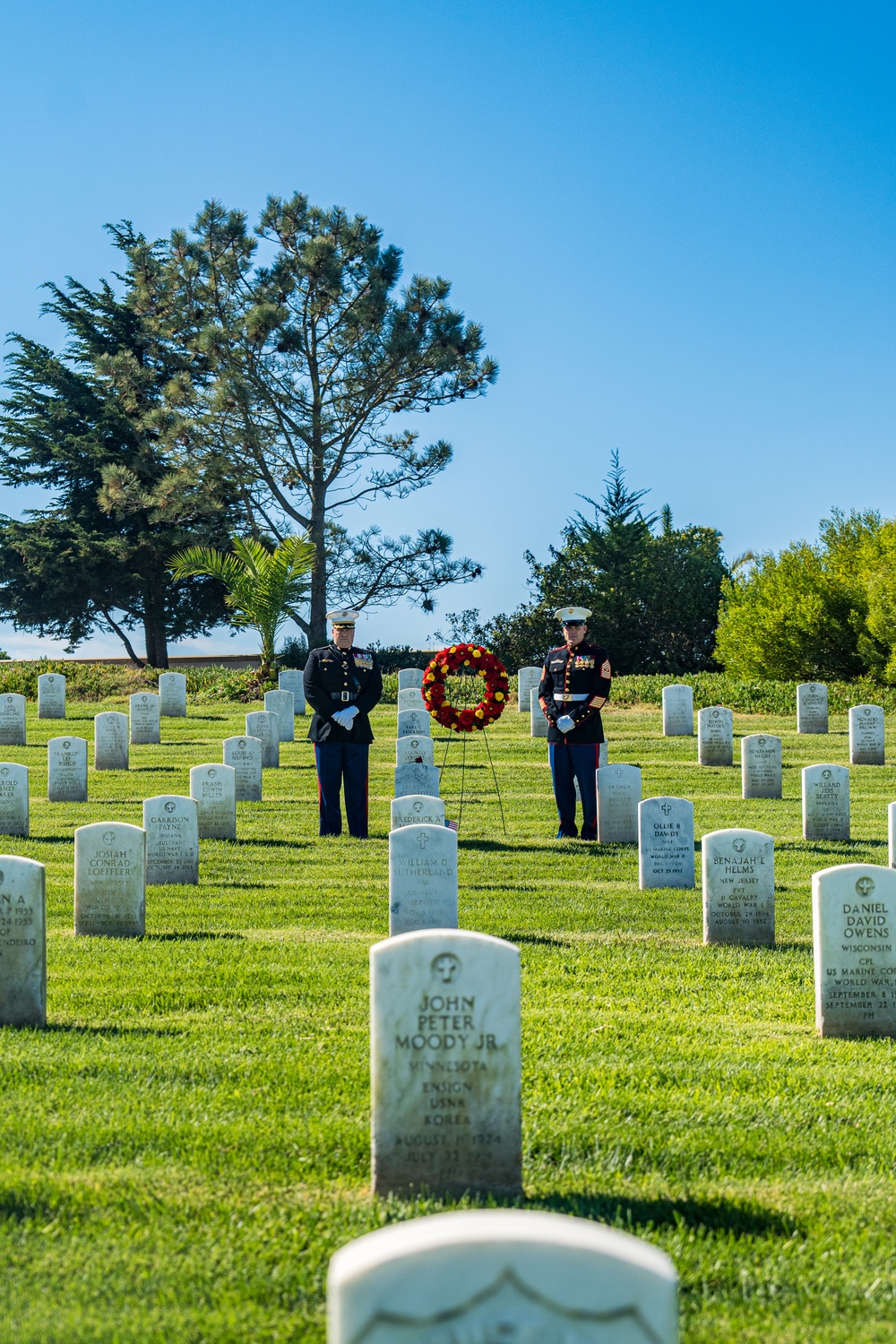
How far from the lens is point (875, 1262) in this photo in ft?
10.9

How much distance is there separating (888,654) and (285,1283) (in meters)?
26.3

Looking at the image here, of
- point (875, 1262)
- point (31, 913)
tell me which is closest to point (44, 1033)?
point (31, 913)

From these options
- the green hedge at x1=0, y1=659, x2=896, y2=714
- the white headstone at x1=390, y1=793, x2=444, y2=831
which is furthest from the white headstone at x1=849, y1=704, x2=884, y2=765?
the white headstone at x1=390, y1=793, x2=444, y2=831

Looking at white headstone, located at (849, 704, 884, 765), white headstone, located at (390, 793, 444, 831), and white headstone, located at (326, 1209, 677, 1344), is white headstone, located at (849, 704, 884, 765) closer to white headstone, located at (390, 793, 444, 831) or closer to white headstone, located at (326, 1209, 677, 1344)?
white headstone, located at (390, 793, 444, 831)

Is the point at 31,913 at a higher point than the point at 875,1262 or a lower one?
higher

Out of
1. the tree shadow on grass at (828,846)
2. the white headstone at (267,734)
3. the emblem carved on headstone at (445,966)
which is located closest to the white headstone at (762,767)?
the tree shadow on grass at (828,846)

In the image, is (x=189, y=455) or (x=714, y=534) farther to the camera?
(x=714, y=534)

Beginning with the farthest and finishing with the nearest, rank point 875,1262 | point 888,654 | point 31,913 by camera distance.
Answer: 1. point 888,654
2. point 31,913
3. point 875,1262

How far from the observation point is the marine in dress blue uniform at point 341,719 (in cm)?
1166

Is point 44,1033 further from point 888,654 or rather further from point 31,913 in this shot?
point 888,654

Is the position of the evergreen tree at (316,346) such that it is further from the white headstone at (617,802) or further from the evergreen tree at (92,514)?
the white headstone at (617,802)

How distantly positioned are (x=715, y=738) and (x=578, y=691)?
6447mm

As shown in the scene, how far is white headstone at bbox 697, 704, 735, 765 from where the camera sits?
1752 cm

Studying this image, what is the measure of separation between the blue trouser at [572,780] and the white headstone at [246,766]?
4.00 m
